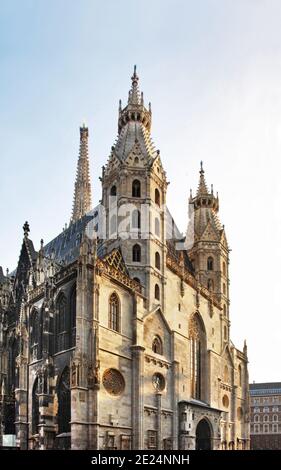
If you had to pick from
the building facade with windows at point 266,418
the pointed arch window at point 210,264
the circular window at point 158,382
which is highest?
the pointed arch window at point 210,264

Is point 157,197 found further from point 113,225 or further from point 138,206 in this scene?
point 113,225

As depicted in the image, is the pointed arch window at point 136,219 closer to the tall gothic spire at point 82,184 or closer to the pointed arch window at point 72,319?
the pointed arch window at point 72,319

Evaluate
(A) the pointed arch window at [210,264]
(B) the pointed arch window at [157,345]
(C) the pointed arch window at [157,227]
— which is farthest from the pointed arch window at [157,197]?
(A) the pointed arch window at [210,264]

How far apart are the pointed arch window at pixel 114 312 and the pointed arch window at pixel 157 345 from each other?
5.39 meters

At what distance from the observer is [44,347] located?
47094 mm

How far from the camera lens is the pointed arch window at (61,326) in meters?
46.1

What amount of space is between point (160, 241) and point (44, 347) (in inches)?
568

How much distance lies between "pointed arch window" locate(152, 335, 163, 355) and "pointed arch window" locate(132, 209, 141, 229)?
989 cm

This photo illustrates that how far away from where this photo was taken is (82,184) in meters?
106

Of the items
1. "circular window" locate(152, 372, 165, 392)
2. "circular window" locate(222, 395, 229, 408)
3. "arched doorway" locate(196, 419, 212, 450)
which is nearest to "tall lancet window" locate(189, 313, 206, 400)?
"arched doorway" locate(196, 419, 212, 450)

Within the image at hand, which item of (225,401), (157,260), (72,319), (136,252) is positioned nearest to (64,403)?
(72,319)

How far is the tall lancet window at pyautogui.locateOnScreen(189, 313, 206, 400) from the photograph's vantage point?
5805cm

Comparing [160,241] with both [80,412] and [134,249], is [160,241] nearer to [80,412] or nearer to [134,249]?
[134,249]

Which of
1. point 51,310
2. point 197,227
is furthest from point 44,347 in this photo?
point 197,227
